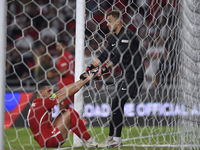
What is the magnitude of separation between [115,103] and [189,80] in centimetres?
72

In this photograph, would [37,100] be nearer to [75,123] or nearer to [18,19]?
[75,123]

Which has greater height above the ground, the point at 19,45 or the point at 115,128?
the point at 19,45

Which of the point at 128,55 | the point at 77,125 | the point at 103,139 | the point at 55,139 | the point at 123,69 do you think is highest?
the point at 128,55

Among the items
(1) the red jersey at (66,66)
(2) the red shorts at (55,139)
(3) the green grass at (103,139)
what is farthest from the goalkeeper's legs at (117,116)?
(1) the red jersey at (66,66)

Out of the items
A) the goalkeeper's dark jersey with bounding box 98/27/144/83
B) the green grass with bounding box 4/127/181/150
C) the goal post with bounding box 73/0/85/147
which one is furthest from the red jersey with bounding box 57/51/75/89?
the goalkeeper's dark jersey with bounding box 98/27/144/83

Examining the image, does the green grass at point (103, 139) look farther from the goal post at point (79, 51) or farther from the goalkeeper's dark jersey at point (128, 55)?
the goalkeeper's dark jersey at point (128, 55)

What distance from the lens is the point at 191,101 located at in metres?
2.68

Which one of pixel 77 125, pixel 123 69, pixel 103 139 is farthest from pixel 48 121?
pixel 103 139

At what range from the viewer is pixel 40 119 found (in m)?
2.19

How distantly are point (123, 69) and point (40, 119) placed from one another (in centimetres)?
81

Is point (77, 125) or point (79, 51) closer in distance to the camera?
point (77, 125)

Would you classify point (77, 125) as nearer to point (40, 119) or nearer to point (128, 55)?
point (40, 119)

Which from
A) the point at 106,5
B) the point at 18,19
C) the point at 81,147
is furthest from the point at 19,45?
the point at 81,147

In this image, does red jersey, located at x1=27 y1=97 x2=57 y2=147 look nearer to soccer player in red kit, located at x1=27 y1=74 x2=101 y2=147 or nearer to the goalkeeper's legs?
soccer player in red kit, located at x1=27 y1=74 x2=101 y2=147
